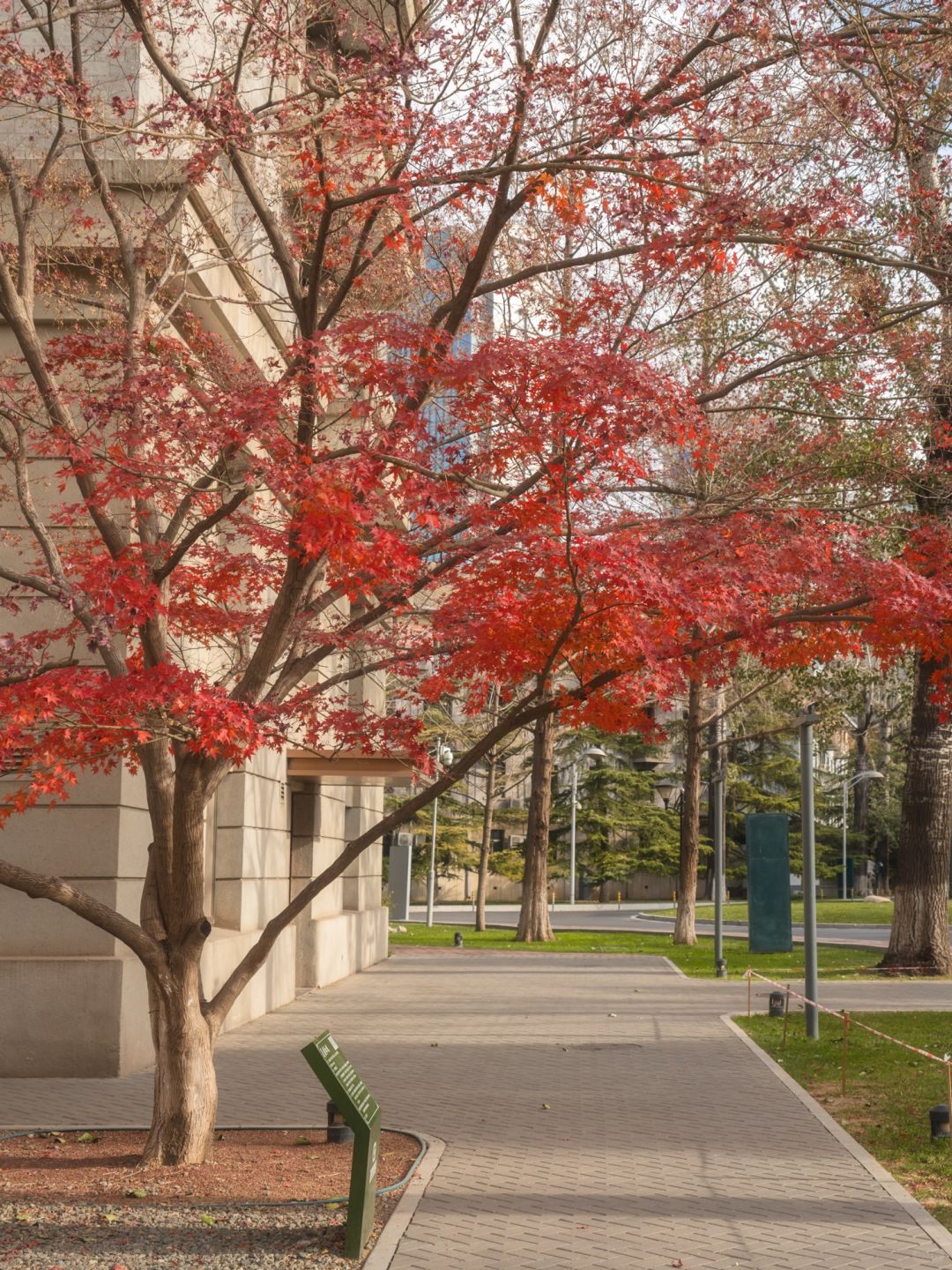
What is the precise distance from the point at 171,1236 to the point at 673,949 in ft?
85.0

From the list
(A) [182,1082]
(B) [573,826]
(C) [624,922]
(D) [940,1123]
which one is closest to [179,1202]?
(A) [182,1082]

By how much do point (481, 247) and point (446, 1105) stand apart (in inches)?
264

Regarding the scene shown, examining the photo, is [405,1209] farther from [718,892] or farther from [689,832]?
[689,832]

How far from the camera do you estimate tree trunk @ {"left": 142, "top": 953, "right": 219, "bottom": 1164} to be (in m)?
9.02

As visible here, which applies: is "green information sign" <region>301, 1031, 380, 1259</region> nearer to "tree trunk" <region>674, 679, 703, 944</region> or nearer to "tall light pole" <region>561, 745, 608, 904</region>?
"tree trunk" <region>674, 679, 703, 944</region>

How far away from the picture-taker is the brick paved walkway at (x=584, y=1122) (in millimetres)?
7191

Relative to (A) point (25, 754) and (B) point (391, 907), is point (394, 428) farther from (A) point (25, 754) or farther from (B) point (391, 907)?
(B) point (391, 907)

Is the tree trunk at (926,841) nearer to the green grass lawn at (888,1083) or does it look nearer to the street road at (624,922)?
the green grass lawn at (888,1083)

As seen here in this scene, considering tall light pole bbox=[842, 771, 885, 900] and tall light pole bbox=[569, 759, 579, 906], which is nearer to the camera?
tall light pole bbox=[569, 759, 579, 906]

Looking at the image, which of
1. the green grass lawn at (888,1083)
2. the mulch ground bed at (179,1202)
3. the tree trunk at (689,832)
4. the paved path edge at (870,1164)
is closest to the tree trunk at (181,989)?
the mulch ground bed at (179,1202)

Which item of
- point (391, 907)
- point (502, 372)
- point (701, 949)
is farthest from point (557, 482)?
point (391, 907)

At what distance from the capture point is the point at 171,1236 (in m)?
7.42

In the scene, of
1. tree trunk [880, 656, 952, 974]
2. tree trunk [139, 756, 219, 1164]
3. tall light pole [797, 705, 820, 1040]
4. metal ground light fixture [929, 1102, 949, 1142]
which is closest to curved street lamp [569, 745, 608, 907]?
tree trunk [880, 656, 952, 974]

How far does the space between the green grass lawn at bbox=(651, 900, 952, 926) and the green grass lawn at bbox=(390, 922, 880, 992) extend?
271 inches
